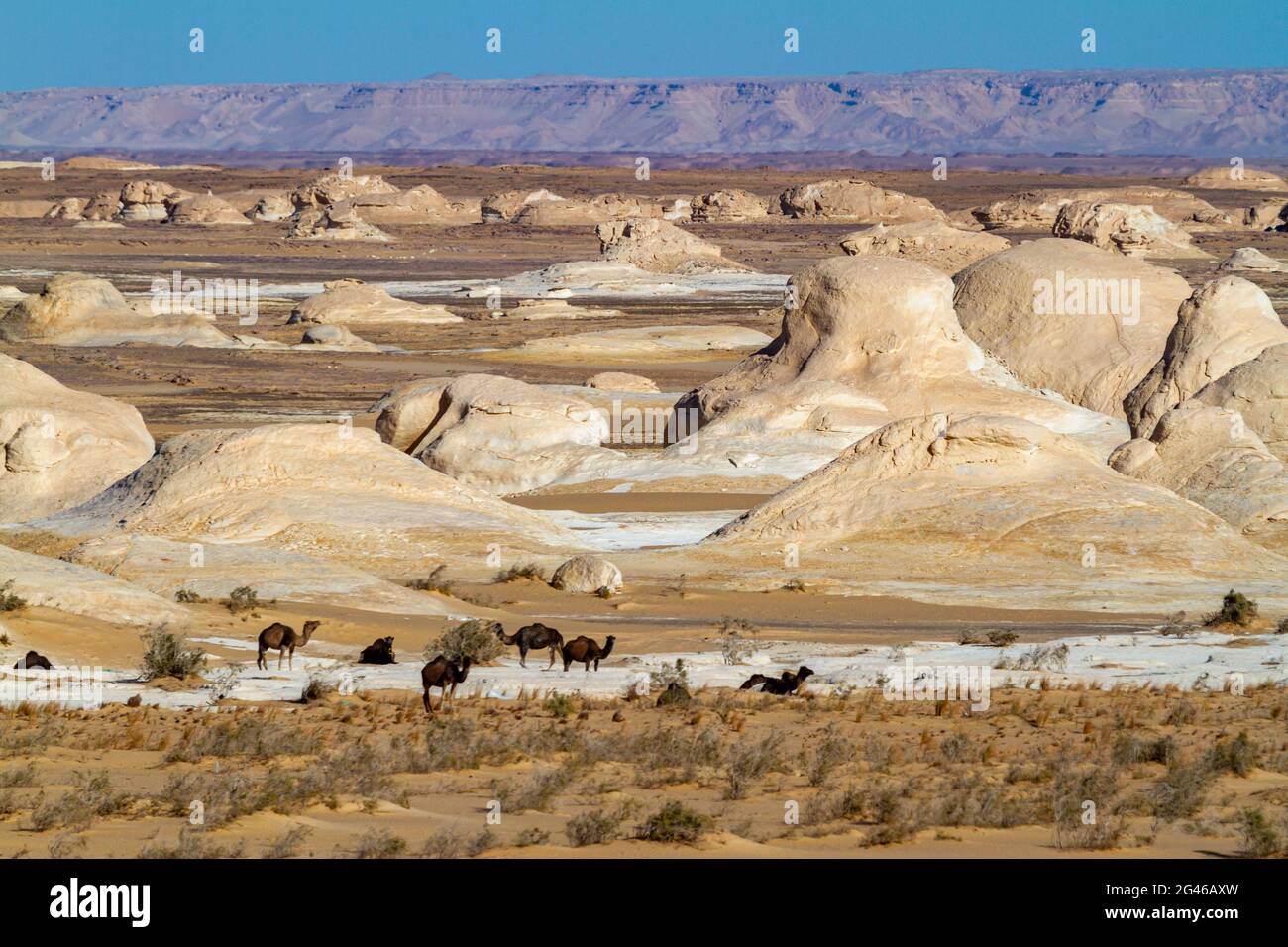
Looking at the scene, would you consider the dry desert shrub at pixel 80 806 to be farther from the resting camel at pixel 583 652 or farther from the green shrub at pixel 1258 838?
the resting camel at pixel 583 652

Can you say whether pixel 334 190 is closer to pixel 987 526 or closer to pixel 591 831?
pixel 987 526

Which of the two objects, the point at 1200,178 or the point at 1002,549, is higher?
the point at 1200,178

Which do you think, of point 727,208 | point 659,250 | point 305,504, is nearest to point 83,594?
point 305,504

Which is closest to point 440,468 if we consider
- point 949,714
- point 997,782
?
point 949,714

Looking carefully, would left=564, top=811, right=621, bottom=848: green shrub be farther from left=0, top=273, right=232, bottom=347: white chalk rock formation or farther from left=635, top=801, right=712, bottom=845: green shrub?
left=0, top=273, right=232, bottom=347: white chalk rock formation
